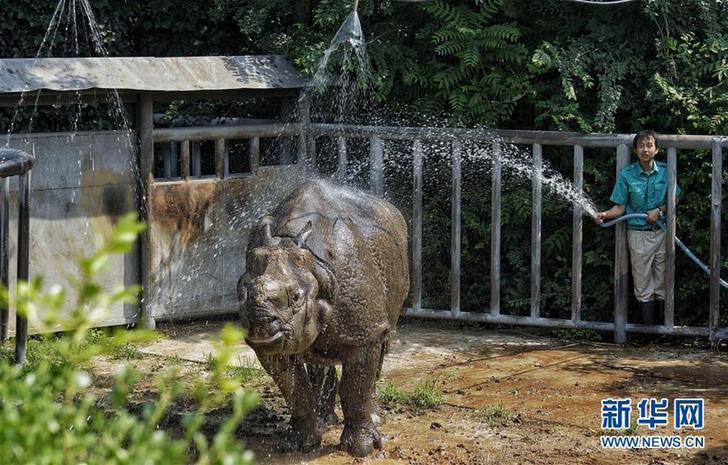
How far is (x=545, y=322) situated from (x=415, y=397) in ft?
6.95

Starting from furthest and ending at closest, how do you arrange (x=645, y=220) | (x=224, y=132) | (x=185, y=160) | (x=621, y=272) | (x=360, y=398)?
1. (x=224, y=132)
2. (x=185, y=160)
3. (x=621, y=272)
4. (x=645, y=220)
5. (x=360, y=398)

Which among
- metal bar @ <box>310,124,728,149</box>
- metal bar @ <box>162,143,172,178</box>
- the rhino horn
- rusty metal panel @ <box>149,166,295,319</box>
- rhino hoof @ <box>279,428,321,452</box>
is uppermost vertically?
metal bar @ <box>310,124,728,149</box>

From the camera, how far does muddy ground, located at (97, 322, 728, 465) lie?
6.91 meters

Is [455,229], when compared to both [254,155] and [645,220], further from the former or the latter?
[254,155]

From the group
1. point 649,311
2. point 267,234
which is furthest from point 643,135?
point 267,234

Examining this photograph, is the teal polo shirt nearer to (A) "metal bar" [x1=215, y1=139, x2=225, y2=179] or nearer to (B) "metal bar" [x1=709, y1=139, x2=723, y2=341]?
(B) "metal bar" [x1=709, y1=139, x2=723, y2=341]

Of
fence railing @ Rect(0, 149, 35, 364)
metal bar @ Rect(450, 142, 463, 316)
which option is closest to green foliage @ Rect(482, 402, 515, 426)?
metal bar @ Rect(450, 142, 463, 316)

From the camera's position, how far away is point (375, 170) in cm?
1009

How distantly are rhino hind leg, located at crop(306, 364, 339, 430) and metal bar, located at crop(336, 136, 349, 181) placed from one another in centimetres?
295

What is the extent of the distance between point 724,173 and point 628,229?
832mm

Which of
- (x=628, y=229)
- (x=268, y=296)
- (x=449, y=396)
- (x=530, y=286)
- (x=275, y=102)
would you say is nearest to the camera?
(x=268, y=296)

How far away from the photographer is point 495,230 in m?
9.78

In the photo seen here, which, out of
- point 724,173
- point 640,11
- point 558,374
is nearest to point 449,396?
point 558,374

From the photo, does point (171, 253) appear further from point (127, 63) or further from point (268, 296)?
point (268, 296)
